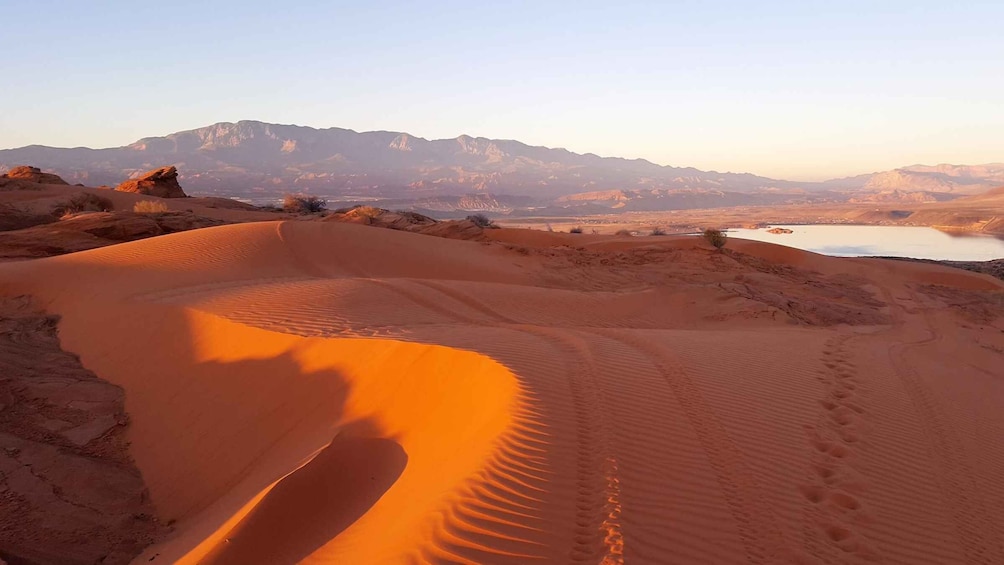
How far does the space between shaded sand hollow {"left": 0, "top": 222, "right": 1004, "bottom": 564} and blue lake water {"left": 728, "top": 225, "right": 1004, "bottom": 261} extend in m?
23.1

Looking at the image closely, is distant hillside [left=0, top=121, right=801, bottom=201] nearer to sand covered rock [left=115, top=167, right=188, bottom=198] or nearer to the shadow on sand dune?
sand covered rock [left=115, top=167, right=188, bottom=198]

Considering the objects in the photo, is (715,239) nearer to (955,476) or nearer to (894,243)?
(955,476)

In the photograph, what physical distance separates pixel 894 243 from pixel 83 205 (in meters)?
42.3

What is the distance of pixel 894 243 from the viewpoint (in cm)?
3834

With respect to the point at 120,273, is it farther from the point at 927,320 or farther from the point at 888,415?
the point at 927,320

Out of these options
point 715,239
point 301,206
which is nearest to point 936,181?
point 715,239

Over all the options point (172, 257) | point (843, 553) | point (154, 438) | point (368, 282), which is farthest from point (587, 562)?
point (172, 257)

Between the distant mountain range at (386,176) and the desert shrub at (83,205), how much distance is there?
206 feet

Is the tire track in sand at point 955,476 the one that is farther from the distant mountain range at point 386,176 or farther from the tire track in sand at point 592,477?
the distant mountain range at point 386,176

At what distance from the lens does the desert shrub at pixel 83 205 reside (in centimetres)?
2051

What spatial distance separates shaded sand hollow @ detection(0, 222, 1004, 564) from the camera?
3844 millimetres

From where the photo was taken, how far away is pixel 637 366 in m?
6.54

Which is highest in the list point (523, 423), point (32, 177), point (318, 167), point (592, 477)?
point (318, 167)

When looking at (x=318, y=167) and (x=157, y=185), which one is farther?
(x=318, y=167)
